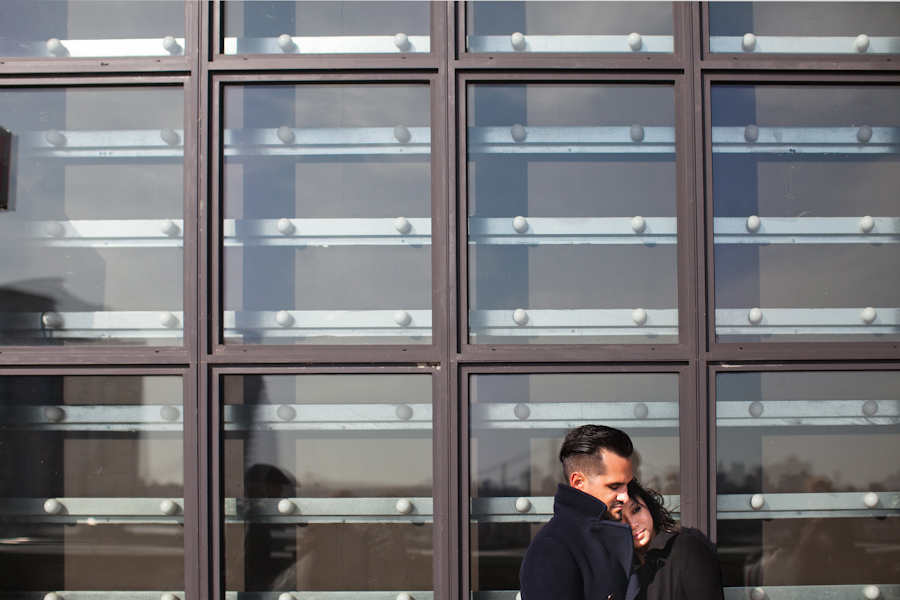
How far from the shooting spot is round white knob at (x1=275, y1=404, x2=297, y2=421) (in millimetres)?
3539

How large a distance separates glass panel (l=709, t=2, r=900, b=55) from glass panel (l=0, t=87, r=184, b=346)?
10.9ft

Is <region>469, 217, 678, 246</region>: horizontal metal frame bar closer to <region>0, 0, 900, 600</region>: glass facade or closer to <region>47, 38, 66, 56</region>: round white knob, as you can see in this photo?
<region>0, 0, 900, 600</region>: glass facade

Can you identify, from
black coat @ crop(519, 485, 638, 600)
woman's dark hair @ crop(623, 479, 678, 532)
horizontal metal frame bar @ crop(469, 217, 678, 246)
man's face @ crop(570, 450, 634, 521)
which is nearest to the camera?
black coat @ crop(519, 485, 638, 600)

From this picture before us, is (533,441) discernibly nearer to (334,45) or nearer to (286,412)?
(286,412)

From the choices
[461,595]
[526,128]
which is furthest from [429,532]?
[526,128]

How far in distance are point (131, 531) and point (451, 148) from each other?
114 inches

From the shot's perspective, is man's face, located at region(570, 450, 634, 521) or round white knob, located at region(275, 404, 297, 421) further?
round white knob, located at region(275, 404, 297, 421)

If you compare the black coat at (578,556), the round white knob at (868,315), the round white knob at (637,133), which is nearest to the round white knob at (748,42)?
the round white knob at (637,133)

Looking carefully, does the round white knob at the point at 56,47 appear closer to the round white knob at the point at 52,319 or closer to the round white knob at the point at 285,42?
the round white knob at the point at 285,42

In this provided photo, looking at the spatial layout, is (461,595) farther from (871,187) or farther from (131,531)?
(871,187)

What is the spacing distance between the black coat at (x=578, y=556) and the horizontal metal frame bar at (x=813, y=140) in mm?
2359

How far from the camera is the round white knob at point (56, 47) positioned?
3.68m

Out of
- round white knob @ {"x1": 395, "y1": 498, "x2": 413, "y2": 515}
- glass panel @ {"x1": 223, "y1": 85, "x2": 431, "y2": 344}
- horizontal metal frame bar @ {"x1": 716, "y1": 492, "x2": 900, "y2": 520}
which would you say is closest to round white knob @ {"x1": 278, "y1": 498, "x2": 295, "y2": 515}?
round white knob @ {"x1": 395, "y1": 498, "x2": 413, "y2": 515}

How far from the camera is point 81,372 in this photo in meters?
3.54
